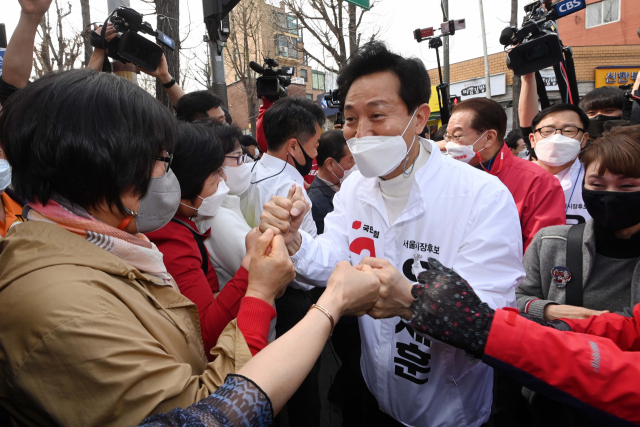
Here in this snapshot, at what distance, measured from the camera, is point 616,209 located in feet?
6.00

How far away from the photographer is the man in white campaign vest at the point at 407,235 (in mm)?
1629

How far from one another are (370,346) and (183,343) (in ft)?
3.20

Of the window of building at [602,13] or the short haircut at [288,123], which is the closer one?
the short haircut at [288,123]

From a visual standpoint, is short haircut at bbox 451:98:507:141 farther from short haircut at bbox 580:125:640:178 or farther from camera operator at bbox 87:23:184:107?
camera operator at bbox 87:23:184:107

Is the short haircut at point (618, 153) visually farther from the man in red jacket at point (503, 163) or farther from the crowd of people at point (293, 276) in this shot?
the man in red jacket at point (503, 163)

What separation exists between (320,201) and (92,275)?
3.05 m

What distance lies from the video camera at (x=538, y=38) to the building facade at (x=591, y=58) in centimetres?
1771

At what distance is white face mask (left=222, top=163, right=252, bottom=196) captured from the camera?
9.68 ft

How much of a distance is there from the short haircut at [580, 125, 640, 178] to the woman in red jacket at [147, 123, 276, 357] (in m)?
1.75

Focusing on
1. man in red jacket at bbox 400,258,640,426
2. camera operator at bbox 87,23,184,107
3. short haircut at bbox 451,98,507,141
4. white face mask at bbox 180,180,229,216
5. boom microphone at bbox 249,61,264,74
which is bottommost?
man in red jacket at bbox 400,258,640,426

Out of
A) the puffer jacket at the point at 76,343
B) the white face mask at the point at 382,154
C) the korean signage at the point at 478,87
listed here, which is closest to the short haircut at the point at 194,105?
the white face mask at the point at 382,154

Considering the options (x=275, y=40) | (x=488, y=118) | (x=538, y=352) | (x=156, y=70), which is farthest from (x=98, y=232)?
(x=275, y=40)

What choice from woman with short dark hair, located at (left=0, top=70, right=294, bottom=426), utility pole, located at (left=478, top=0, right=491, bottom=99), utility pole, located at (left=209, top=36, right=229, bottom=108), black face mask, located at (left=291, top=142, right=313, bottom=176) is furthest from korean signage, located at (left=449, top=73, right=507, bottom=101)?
woman with short dark hair, located at (left=0, top=70, right=294, bottom=426)

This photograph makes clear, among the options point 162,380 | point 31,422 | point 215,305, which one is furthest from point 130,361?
point 215,305
